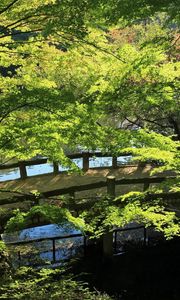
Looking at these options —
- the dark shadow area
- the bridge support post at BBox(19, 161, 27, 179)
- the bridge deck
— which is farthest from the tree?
the bridge support post at BBox(19, 161, 27, 179)

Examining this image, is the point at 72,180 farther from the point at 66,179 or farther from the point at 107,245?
the point at 107,245

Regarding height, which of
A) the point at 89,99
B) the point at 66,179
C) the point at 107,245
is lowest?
the point at 107,245

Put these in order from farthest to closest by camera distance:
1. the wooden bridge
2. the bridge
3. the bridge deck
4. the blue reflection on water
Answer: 1. the bridge deck
2. the wooden bridge
3. the blue reflection on water
4. the bridge

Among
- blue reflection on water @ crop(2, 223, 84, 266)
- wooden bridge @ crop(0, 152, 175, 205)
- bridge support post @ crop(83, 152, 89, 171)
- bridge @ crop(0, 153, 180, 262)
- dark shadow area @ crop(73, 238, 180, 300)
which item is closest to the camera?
dark shadow area @ crop(73, 238, 180, 300)

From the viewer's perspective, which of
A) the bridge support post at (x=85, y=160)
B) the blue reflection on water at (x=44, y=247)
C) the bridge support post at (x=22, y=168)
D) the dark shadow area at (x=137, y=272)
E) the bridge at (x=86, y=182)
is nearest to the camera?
the dark shadow area at (x=137, y=272)

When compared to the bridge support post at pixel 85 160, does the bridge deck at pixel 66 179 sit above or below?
below

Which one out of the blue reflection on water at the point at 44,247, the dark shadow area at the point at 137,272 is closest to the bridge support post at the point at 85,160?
the blue reflection on water at the point at 44,247

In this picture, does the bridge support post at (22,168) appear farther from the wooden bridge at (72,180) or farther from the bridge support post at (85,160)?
the bridge support post at (85,160)

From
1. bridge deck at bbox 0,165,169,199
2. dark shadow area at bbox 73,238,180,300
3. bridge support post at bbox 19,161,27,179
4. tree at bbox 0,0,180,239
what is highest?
tree at bbox 0,0,180,239

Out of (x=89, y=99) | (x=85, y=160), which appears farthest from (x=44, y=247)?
(x=89, y=99)

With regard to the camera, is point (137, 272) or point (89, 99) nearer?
point (89, 99)

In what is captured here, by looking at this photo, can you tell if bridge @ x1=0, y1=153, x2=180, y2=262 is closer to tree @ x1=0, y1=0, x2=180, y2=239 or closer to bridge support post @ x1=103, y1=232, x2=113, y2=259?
bridge support post @ x1=103, y1=232, x2=113, y2=259

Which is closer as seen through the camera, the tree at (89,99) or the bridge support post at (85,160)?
the tree at (89,99)

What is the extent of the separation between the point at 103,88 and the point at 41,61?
263 cm
